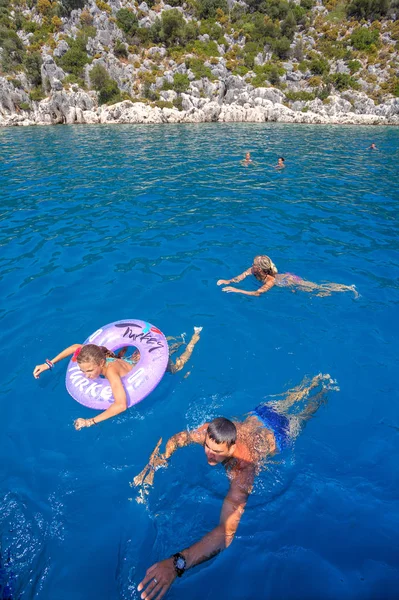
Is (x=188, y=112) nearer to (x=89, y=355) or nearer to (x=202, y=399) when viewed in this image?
(x=202, y=399)

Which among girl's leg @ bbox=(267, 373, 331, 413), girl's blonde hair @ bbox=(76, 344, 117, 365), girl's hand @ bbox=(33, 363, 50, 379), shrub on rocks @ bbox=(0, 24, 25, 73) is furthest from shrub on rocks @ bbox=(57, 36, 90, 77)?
girl's leg @ bbox=(267, 373, 331, 413)

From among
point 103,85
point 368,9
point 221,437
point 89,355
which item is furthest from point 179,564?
point 368,9

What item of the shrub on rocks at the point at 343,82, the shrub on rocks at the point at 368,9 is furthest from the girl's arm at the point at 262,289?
the shrub on rocks at the point at 368,9

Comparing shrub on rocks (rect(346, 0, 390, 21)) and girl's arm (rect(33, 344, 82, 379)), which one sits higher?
shrub on rocks (rect(346, 0, 390, 21))

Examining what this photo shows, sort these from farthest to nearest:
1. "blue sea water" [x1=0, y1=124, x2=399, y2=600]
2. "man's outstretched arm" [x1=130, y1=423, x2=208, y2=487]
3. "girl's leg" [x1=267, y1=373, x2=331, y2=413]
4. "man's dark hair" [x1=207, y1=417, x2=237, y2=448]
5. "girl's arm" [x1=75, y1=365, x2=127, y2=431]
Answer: "girl's leg" [x1=267, y1=373, x2=331, y2=413] → "girl's arm" [x1=75, y1=365, x2=127, y2=431] → "man's outstretched arm" [x1=130, y1=423, x2=208, y2=487] → "blue sea water" [x1=0, y1=124, x2=399, y2=600] → "man's dark hair" [x1=207, y1=417, x2=237, y2=448]

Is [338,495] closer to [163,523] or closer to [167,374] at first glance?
[163,523]

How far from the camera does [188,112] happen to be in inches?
1490

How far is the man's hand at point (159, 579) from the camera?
208 centimetres

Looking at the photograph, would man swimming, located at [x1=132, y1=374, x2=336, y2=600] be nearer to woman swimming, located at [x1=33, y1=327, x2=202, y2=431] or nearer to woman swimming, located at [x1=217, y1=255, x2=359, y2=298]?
woman swimming, located at [x1=33, y1=327, x2=202, y2=431]

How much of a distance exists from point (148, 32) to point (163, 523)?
2690 inches

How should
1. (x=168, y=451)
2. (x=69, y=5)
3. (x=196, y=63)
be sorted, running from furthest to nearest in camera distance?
(x=69, y=5)
(x=196, y=63)
(x=168, y=451)

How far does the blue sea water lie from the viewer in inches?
101

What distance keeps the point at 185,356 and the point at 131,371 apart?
39.8 inches

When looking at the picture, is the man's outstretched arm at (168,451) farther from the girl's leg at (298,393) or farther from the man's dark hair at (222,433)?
the girl's leg at (298,393)
